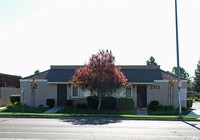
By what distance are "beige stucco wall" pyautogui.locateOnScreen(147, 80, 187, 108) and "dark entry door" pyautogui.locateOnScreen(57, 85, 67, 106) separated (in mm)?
8591

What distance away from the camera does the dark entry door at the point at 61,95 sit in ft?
123

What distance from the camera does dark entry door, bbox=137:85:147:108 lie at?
36.7 meters

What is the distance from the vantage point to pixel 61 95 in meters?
37.4

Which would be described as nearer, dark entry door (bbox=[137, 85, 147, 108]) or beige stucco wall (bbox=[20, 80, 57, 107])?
dark entry door (bbox=[137, 85, 147, 108])

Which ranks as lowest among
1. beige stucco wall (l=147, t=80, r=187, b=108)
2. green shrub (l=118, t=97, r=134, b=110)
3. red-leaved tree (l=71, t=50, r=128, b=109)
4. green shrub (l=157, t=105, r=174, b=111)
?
green shrub (l=157, t=105, r=174, b=111)

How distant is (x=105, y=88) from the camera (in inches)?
1227

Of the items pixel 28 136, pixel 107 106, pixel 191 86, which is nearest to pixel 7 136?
pixel 28 136

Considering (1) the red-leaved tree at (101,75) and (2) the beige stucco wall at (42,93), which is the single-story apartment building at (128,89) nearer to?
(2) the beige stucco wall at (42,93)

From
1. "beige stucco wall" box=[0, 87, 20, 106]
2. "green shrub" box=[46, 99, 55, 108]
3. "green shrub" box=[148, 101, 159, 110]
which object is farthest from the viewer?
"beige stucco wall" box=[0, 87, 20, 106]

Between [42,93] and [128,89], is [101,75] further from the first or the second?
[42,93]

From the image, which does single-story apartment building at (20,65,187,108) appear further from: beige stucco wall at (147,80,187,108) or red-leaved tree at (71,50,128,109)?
red-leaved tree at (71,50,128,109)

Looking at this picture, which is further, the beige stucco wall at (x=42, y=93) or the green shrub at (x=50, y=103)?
the beige stucco wall at (x=42, y=93)

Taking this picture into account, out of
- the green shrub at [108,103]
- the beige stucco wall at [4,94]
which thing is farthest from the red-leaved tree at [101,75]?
the beige stucco wall at [4,94]

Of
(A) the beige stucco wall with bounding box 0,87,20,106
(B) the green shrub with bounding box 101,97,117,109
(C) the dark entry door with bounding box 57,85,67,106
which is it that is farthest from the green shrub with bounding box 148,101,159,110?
(A) the beige stucco wall with bounding box 0,87,20,106
